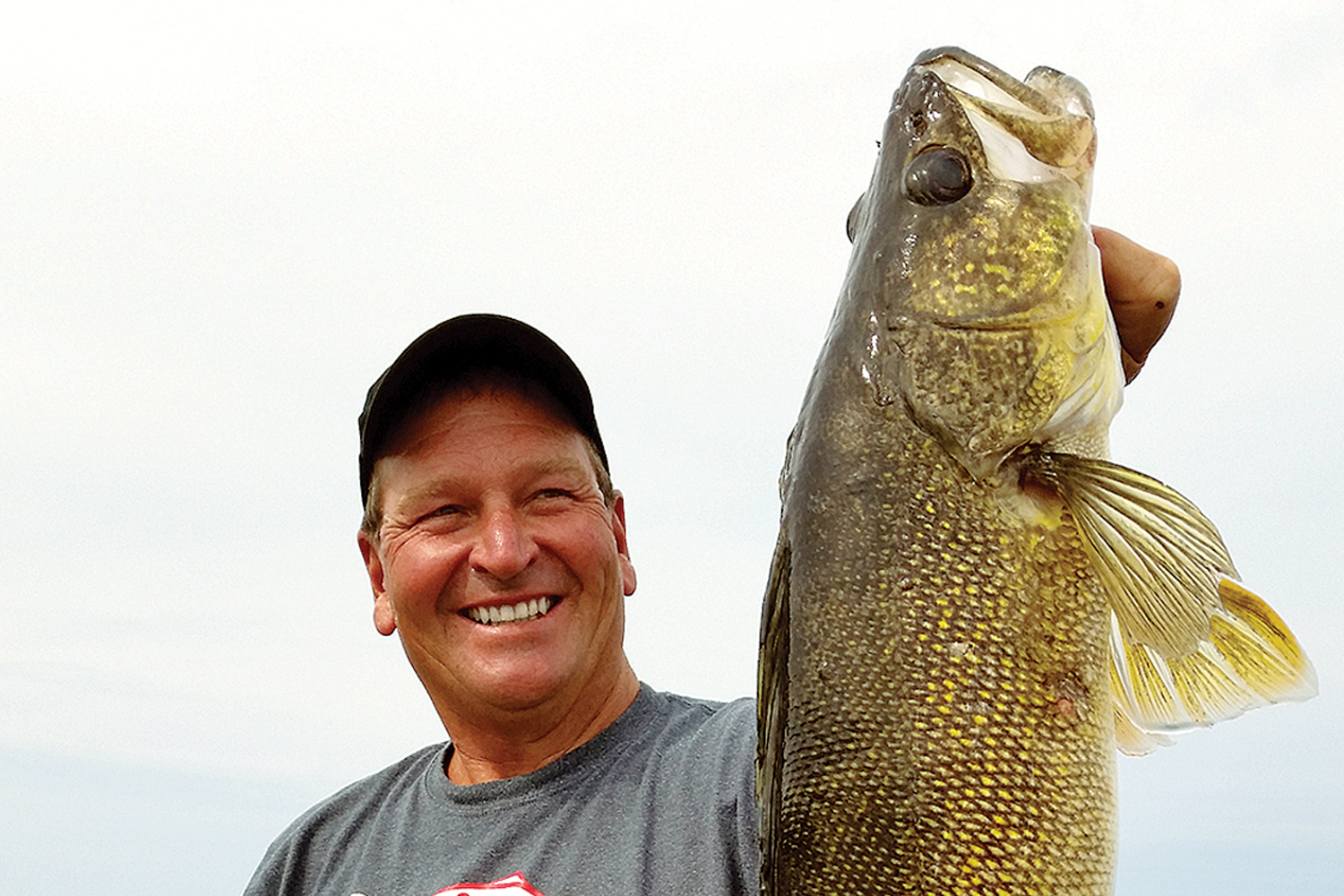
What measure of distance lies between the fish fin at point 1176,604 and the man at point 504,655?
1078mm

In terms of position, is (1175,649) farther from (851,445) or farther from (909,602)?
(851,445)

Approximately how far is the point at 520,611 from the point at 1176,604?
1.78 meters

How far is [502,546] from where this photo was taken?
3592mm

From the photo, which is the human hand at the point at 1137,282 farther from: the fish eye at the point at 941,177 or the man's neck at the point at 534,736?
the man's neck at the point at 534,736

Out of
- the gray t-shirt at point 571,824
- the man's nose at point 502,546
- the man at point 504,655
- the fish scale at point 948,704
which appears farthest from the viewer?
the man's nose at point 502,546

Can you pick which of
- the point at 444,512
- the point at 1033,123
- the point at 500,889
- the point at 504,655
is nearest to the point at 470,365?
the point at 444,512

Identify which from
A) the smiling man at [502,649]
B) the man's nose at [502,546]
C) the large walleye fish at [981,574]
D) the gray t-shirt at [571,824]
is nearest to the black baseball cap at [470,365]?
the smiling man at [502,649]

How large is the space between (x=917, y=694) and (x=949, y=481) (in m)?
0.42

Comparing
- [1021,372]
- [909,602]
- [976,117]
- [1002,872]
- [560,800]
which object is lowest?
[1002,872]

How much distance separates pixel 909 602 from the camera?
2479 mm

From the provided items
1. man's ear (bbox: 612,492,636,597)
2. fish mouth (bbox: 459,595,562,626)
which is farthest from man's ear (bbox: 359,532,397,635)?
man's ear (bbox: 612,492,636,597)

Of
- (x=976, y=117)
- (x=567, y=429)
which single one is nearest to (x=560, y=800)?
(x=567, y=429)

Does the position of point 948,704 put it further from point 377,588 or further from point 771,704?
point 377,588

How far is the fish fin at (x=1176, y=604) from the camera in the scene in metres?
2.54
